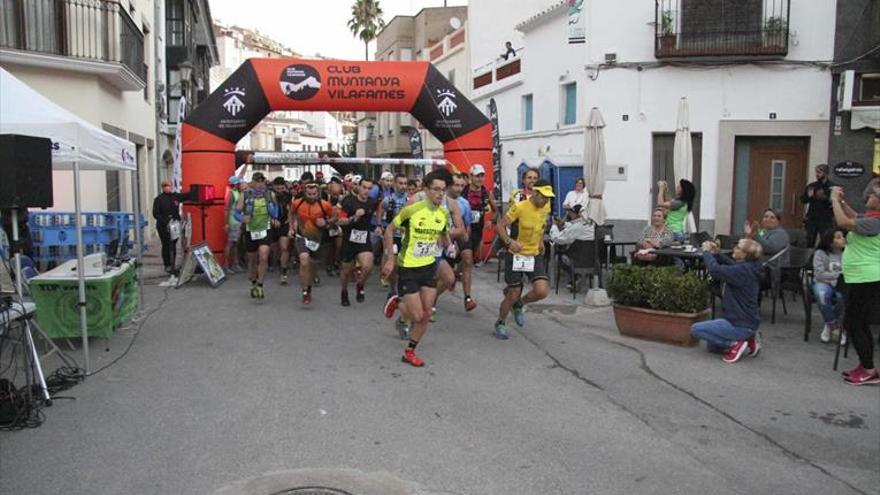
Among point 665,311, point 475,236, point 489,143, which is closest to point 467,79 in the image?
point 489,143

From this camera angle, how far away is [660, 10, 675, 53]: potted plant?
1633cm

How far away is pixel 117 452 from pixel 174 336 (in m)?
3.79

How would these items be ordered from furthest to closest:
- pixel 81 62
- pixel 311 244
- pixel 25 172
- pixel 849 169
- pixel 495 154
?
pixel 495 154 → pixel 849 169 → pixel 81 62 → pixel 311 244 → pixel 25 172

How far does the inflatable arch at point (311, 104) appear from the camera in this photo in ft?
44.5

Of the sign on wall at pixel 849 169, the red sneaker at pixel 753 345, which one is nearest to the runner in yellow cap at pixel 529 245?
the red sneaker at pixel 753 345

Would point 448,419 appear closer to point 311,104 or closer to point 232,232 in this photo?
point 232,232

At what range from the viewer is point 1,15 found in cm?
1374

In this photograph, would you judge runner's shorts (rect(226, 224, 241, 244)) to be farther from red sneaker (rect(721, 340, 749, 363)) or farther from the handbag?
red sneaker (rect(721, 340, 749, 363))

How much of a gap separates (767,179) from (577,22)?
218 inches

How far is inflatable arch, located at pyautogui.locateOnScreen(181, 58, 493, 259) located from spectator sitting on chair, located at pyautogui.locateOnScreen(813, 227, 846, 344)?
781cm

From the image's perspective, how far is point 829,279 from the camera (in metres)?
8.16

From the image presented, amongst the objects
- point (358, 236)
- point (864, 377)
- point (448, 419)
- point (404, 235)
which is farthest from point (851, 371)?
point (358, 236)

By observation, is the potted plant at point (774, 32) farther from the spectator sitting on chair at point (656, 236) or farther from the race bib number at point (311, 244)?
the race bib number at point (311, 244)

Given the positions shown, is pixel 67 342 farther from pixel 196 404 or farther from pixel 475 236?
pixel 475 236
